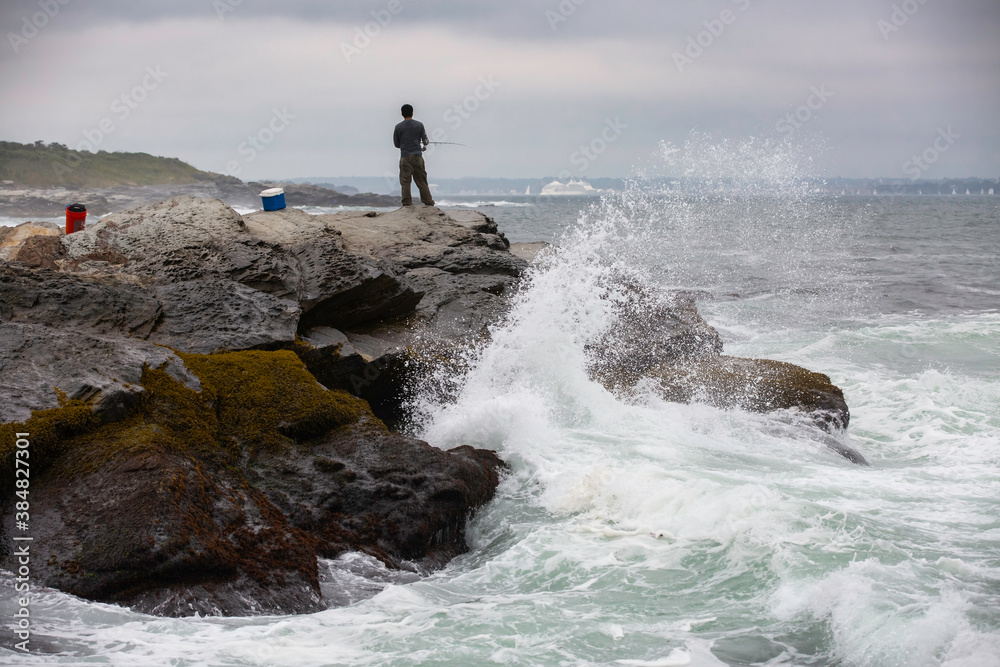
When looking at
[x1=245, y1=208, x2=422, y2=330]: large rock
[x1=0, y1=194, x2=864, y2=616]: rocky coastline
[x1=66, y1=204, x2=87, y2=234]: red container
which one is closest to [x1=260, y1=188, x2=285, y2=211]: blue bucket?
[x1=0, y1=194, x2=864, y2=616]: rocky coastline

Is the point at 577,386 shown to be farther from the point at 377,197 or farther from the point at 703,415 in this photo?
the point at 377,197

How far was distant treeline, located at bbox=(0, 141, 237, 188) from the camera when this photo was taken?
204 ft

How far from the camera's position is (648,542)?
4965 mm

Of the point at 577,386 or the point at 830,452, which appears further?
the point at 577,386

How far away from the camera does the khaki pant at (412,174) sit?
1216 cm

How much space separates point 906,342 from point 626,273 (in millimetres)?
5558

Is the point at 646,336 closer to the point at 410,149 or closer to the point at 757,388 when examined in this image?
the point at 757,388

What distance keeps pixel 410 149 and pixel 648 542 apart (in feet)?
28.1

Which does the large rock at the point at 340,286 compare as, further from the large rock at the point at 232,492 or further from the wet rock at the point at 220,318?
the large rock at the point at 232,492

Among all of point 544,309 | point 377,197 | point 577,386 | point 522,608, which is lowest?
point 522,608

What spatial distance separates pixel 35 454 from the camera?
4.25 meters

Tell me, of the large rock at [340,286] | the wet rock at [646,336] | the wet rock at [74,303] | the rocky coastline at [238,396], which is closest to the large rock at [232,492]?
the rocky coastline at [238,396]

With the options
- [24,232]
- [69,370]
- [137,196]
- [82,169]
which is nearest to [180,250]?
[69,370]

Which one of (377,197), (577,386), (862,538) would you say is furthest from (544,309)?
(377,197)
